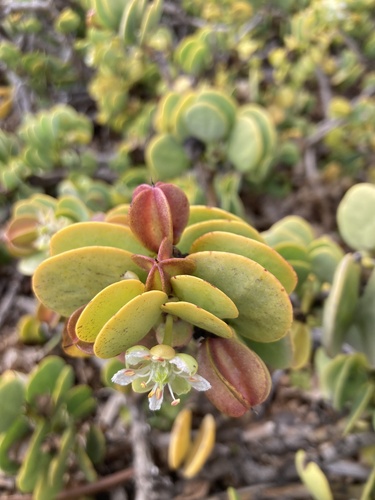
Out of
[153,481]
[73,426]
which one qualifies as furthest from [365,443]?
[73,426]

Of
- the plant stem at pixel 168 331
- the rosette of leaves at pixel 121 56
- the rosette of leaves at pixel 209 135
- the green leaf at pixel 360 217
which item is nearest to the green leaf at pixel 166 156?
the rosette of leaves at pixel 209 135

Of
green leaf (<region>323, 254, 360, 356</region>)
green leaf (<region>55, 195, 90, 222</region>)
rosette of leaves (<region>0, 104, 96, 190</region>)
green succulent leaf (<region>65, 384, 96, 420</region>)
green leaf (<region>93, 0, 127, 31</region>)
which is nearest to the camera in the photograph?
green leaf (<region>323, 254, 360, 356</region>)

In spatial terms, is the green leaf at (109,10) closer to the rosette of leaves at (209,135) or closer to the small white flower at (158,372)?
the rosette of leaves at (209,135)

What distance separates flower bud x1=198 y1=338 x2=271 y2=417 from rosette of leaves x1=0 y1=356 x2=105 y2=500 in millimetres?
399

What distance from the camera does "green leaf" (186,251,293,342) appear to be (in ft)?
1.63

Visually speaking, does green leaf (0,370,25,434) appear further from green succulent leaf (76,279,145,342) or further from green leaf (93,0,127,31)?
green leaf (93,0,127,31)

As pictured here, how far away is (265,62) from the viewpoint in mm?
1844

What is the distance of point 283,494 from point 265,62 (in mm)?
1478

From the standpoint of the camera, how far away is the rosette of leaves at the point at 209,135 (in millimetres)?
1028

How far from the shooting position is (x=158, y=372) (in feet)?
1.73

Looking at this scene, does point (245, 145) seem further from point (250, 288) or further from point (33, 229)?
point (250, 288)

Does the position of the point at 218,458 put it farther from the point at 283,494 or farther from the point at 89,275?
the point at 89,275

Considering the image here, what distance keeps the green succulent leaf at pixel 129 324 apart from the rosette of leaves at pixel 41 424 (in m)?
0.41

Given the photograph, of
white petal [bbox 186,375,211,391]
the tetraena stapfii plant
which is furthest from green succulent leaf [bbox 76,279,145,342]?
white petal [bbox 186,375,211,391]
